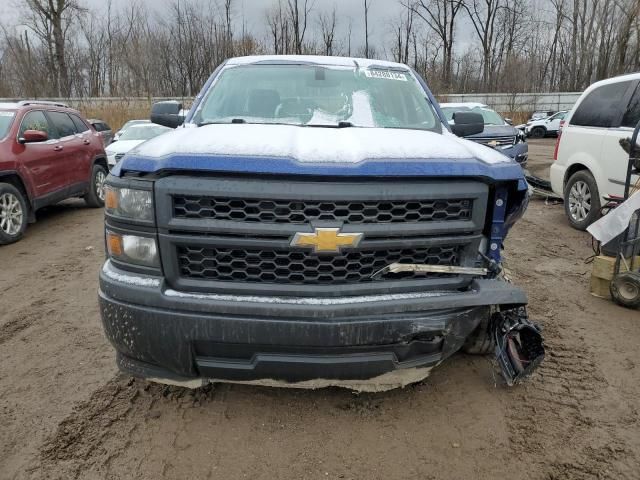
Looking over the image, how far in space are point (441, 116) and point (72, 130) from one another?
7159mm

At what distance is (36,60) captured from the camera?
123 feet

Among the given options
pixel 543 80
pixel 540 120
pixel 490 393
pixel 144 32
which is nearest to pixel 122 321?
pixel 490 393

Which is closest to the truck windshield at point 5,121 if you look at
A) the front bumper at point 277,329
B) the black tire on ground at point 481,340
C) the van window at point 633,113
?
the front bumper at point 277,329

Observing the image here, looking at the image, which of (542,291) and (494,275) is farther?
(542,291)

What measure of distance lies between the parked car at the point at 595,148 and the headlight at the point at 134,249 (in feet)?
18.9

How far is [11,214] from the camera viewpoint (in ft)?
21.4

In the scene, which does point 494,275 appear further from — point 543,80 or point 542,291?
point 543,80

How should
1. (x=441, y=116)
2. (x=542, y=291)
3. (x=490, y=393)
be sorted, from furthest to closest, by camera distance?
1. (x=542, y=291)
2. (x=441, y=116)
3. (x=490, y=393)

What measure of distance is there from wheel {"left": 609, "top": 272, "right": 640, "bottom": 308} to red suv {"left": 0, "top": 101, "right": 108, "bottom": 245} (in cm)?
704

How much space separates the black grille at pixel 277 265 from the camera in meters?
2.27

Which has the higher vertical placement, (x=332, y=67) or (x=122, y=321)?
(x=332, y=67)

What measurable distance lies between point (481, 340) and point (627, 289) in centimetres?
196

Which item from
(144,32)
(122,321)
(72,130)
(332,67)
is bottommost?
(122,321)

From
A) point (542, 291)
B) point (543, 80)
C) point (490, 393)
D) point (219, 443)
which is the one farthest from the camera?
point (543, 80)
